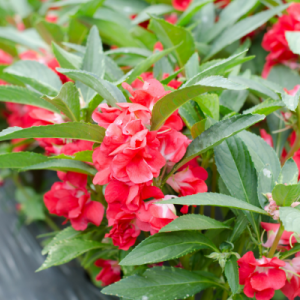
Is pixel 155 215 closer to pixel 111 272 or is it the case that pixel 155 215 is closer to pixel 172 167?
pixel 172 167

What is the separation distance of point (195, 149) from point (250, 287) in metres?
0.17

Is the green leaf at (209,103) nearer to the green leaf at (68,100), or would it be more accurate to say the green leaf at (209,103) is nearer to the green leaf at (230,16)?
the green leaf at (68,100)

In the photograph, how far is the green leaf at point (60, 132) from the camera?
33 cm

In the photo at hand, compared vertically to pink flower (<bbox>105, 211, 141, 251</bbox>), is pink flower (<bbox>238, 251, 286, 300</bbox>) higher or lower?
lower

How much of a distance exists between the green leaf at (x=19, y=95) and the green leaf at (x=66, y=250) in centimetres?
22

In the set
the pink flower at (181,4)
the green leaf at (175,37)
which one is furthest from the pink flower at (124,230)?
the pink flower at (181,4)

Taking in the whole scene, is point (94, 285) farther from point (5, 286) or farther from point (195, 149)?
point (195, 149)

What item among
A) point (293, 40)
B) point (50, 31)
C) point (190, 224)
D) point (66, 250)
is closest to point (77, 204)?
point (66, 250)

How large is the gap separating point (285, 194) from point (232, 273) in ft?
0.39

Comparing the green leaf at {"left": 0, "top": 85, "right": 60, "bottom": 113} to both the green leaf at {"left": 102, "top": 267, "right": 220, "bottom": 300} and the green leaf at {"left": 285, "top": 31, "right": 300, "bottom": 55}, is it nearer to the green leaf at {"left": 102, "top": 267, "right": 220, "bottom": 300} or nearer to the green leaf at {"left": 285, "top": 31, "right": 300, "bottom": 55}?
the green leaf at {"left": 102, "top": 267, "right": 220, "bottom": 300}

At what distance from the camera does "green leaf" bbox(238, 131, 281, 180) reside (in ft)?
1.33

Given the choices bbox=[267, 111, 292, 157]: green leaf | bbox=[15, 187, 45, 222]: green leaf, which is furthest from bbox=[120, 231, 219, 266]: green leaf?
bbox=[15, 187, 45, 222]: green leaf

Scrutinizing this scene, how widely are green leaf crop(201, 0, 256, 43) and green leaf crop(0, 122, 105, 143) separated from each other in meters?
0.45

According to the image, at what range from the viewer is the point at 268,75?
62 centimetres
